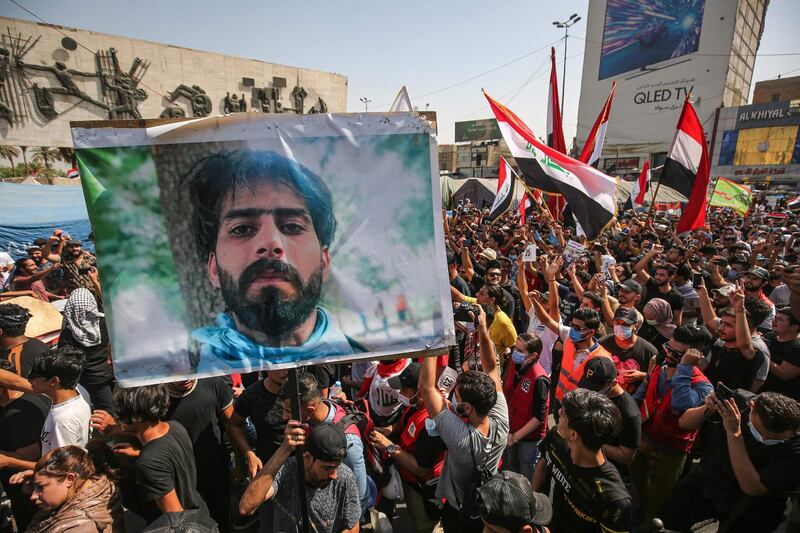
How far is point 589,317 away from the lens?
363 centimetres

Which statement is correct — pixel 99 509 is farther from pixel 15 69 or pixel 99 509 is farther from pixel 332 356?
pixel 15 69

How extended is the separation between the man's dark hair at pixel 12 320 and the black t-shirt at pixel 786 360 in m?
6.27

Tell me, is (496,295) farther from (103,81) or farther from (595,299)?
(103,81)

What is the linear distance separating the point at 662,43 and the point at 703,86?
26.3 ft

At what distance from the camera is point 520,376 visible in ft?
11.5

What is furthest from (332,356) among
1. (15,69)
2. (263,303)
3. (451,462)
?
(15,69)

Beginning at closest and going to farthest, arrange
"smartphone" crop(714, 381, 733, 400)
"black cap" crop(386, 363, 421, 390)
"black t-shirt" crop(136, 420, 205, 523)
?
"black t-shirt" crop(136, 420, 205, 523)
"smartphone" crop(714, 381, 733, 400)
"black cap" crop(386, 363, 421, 390)

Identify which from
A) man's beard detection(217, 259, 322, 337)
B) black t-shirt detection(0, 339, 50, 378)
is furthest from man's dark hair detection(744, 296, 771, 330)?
black t-shirt detection(0, 339, 50, 378)

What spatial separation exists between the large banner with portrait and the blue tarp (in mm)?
10803

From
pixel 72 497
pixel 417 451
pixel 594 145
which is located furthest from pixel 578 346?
pixel 594 145

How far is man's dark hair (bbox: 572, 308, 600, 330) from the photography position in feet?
11.9

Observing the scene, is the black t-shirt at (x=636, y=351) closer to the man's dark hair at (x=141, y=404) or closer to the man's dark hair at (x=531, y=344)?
the man's dark hair at (x=531, y=344)

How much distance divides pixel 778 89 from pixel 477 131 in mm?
44711

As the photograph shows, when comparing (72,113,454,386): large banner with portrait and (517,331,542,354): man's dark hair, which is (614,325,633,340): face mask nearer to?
(517,331,542,354): man's dark hair
